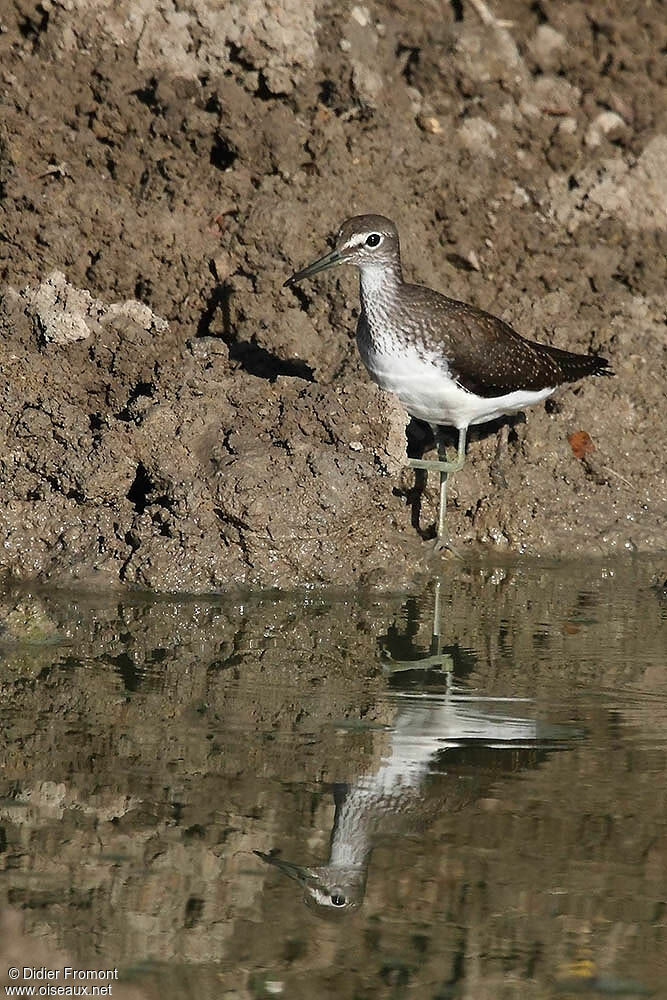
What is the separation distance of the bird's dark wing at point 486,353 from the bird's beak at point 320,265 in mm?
492

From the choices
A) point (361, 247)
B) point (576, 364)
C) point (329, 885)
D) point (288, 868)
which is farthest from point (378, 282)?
point (329, 885)

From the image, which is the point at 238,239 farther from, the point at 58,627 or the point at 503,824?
the point at 503,824

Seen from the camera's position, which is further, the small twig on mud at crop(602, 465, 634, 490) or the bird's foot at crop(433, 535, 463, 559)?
the small twig on mud at crop(602, 465, 634, 490)

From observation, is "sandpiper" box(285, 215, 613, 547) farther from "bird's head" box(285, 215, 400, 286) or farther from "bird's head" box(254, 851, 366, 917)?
"bird's head" box(254, 851, 366, 917)

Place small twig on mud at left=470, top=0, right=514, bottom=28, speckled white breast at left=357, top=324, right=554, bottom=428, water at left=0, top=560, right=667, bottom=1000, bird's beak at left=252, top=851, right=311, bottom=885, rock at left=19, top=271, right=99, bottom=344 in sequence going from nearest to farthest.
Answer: water at left=0, top=560, right=667, bottom=1000
bird's beak at left=252, top=851, right=311, bottom=885
speckled white breast at left=357, top=324, right=554, bottom=428
rock at left=19, top=271, right=99, bottom=344
small twig on mud at left=470, top=0, right=514, bottom=28

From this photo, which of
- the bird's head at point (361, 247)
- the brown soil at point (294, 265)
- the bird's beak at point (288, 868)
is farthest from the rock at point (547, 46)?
the bird's beak at point (288, 868)

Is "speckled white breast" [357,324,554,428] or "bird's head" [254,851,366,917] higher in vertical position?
"speckled white breast" [357,324,554,428]

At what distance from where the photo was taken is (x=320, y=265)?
24.0 ft

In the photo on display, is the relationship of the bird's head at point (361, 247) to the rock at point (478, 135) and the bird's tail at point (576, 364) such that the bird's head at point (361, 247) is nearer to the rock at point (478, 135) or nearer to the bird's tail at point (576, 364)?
the bird's tail at point (576, 364)

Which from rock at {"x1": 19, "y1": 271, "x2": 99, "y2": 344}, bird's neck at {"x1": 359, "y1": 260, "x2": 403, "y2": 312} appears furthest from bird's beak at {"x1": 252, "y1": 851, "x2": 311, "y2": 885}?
rock at {"x1": 19, "y1": 271, "x2": 99, "y2": 344}

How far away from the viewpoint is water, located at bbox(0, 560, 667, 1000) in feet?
11.2

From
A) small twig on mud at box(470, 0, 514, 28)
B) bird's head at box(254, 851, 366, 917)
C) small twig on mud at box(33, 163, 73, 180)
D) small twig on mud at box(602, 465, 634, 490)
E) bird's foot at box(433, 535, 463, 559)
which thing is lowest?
bird's head at box(254, 851, 366, 917)

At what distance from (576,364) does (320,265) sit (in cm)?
155

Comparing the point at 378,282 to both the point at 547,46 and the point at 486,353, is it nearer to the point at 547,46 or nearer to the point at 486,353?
the point at 486,353
